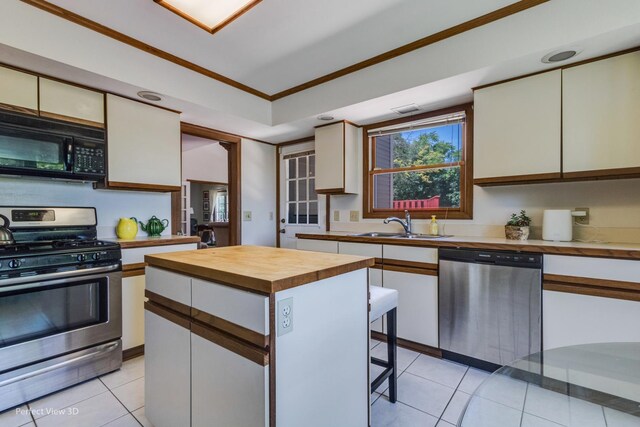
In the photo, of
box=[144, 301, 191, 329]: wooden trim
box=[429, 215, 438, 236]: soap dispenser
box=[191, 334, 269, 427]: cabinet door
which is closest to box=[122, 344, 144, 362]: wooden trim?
box=[144, 301, 191, 329]: wooden trim

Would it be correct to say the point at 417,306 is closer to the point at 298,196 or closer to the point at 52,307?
the point at 298,196

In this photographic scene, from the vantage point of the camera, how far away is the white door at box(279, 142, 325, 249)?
4.00 meters

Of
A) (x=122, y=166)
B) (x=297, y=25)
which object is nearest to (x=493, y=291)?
(x=297, y=25)

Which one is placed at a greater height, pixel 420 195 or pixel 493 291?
pixel 420 195

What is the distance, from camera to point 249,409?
1010 millimetres

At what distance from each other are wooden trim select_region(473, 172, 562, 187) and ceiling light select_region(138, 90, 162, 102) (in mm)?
2822

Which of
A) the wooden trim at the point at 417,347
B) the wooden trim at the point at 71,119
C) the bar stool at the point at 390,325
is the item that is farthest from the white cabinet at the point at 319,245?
the wooden trim at the point at 71,119

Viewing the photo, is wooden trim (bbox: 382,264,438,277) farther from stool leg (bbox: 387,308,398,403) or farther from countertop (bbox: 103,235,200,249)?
countertop (bbox: 103,235,200,249)

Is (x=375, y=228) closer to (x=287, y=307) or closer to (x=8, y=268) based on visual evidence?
(x=287, y=307)

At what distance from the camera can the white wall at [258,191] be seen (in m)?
3.99

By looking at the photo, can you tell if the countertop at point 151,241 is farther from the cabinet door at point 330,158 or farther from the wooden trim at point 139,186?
the cabinet door at point 330,158

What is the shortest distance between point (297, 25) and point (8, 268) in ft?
7.96

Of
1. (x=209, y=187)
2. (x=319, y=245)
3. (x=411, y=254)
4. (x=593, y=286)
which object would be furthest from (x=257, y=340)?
(x=209, y=187)

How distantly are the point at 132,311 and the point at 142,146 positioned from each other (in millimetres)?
1452
